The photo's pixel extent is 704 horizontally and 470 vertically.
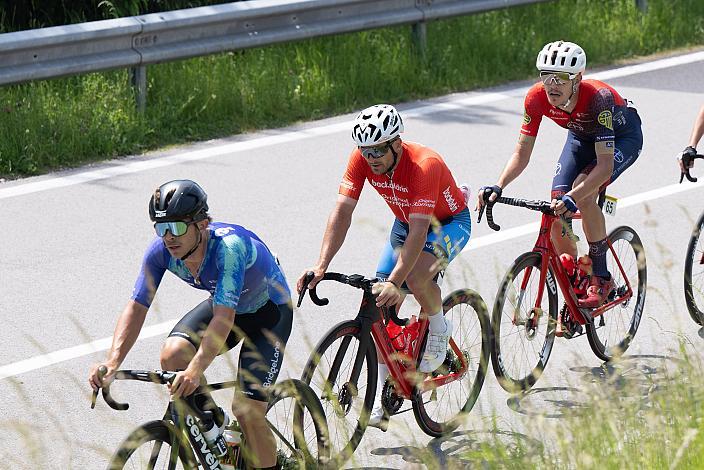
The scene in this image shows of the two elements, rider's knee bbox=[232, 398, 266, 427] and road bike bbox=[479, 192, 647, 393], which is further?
road bike bbox=[479, 192, 647, 393]

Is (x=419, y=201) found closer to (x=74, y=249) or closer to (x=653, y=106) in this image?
(x=74, y=249)

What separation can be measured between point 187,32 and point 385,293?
6894mm

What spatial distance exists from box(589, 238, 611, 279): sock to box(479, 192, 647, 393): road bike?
8 centimetres

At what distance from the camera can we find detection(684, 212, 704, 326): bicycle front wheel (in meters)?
8.39

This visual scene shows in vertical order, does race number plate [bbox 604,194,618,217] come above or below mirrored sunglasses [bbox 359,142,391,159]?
below

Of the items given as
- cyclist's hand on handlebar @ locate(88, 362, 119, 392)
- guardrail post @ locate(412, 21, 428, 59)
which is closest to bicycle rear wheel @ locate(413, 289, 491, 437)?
cyclist's hand on handlebar @ locate(88, 362, 119, 392)

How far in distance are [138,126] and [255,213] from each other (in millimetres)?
2229

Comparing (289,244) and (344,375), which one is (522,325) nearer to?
(344,375)

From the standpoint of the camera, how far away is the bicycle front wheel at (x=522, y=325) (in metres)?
7.34

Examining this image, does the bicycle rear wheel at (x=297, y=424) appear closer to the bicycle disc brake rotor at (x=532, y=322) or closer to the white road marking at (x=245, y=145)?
the bicycle disc brake rotor at (x=532, y=322)

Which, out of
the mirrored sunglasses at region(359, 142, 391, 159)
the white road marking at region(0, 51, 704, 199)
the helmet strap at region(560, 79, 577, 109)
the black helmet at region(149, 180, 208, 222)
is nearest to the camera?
the black helmet at region(149, 180, 208, 222)

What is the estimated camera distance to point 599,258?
799 cm

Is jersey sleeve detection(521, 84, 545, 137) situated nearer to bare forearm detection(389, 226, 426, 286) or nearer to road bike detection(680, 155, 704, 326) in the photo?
road bike detection(680, 155, 704, 326)

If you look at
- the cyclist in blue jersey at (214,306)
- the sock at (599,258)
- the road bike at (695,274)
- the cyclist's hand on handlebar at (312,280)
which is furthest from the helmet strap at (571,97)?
the cyclist in blue jersey at (214,306)
